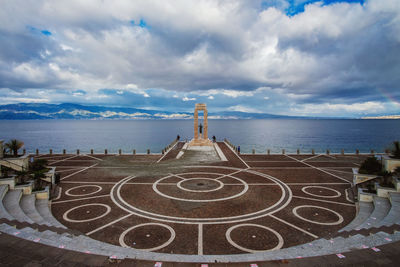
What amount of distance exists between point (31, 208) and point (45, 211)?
2.89ft

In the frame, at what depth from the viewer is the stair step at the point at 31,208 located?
14072mm

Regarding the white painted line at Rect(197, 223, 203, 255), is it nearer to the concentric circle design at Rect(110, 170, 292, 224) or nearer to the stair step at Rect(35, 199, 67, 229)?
the concentric circle design at Rect(110, 170, 292, 224)

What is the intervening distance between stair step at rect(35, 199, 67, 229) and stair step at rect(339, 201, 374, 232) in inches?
704

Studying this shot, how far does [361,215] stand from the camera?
49.9 feet

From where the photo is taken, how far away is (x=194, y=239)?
12602 millimetres

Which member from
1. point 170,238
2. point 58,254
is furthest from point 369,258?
point 58,254

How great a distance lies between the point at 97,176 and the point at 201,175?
12393 mm

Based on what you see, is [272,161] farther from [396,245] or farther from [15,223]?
[15,223]

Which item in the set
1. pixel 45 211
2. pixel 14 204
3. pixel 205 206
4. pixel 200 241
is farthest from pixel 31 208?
pixel 205 206

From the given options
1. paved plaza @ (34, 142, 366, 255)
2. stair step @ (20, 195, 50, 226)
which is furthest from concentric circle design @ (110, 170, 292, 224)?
stair step @ (20, 195, 50, 226)

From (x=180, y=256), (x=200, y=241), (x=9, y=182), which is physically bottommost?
(x=200, y=241)

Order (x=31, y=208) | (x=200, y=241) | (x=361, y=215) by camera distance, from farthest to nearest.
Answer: (x=31, y=208), (x=361, y=215), (x=200, y=241)

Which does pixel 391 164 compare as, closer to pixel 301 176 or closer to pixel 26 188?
pixel 301 176

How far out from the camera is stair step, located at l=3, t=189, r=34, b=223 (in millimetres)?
13193
